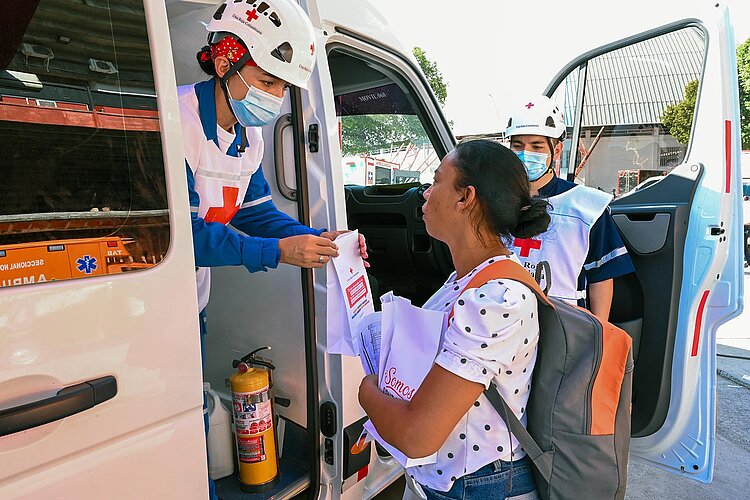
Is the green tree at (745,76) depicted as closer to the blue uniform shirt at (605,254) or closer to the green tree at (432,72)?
the green tree at (432,72)

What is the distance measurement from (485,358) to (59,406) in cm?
90

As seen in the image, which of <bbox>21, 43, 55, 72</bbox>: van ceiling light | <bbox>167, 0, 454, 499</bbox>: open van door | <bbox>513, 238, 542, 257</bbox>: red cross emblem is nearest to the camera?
<bbox>21, 43, 55, 72</bbox>: van ceiling light

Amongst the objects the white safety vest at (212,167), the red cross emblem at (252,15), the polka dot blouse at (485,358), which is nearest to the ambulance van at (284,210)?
the white safety vest at (212,167)

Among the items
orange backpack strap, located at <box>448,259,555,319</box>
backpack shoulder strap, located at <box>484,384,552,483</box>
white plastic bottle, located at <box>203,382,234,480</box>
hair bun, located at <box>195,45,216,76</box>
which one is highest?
hair bun, located at <box>195,45,216,76</box>

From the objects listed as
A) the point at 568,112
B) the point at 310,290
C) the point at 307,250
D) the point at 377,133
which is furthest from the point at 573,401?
the point at 568,112

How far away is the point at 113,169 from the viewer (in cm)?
126

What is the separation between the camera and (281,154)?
81.7 inches

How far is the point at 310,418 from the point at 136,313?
3.16ft

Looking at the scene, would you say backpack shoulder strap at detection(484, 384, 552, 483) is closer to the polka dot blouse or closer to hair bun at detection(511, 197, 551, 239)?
the polka dot blouse

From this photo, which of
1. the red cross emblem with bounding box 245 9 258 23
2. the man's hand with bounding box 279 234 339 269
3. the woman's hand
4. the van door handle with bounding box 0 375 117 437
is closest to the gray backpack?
the woman's hand

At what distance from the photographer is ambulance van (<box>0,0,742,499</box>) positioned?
113cm

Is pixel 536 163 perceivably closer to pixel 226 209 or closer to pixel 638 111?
pixel 638 111

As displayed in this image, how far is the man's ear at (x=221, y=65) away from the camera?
68.2 inches

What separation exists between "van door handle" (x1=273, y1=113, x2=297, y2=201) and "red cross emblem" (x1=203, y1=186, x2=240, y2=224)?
24 cm
